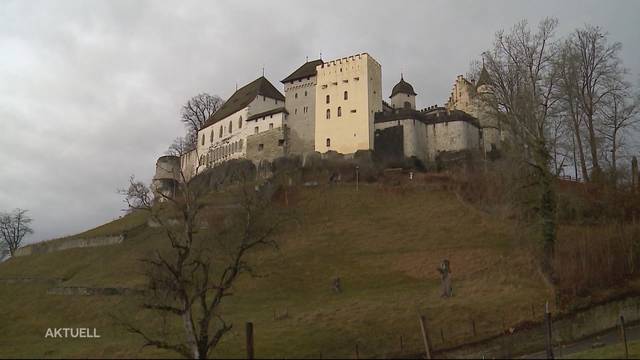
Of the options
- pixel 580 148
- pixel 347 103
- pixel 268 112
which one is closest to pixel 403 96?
pixel 347 103

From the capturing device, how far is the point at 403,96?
71.2m

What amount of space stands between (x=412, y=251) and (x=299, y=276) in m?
7.88

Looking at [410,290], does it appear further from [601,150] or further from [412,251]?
[601,150]

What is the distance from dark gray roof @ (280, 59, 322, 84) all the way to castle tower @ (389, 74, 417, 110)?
9976mm

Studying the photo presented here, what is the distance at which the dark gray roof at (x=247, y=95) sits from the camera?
242 feet

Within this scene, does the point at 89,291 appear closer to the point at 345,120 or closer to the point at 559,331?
the point at 559,331

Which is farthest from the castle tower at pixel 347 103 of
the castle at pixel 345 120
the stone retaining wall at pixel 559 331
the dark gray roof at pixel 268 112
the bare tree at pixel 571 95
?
the stone retaining wall at pixel 559 331

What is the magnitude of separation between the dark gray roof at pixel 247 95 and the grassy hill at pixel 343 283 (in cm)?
2309

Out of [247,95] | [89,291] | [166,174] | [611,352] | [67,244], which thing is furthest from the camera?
[166,174]

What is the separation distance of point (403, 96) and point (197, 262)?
176ft


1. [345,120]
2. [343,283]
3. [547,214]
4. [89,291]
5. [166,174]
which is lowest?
[89,291]

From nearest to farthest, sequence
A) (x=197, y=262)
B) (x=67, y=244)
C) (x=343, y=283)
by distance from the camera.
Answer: (x=197, y=262), (x=343, y=283), (x=67, y=244)

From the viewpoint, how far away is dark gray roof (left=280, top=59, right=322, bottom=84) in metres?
69.2

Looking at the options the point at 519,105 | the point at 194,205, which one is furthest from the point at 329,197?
the point at 194,205
